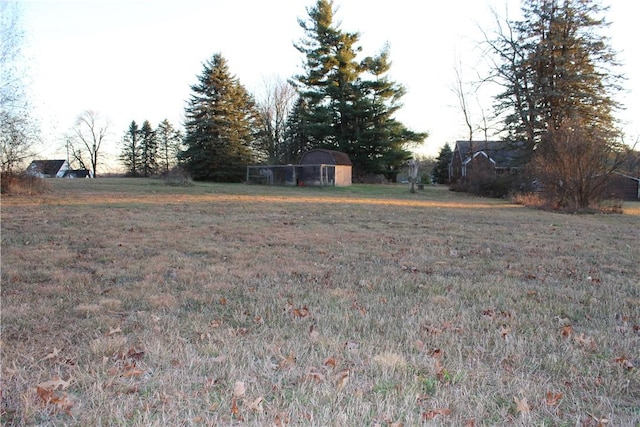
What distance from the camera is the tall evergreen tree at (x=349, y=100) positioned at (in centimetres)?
3831

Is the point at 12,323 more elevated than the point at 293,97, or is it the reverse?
the point at 293,97

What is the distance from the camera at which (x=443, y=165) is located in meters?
53.3

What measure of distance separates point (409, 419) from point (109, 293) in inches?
131

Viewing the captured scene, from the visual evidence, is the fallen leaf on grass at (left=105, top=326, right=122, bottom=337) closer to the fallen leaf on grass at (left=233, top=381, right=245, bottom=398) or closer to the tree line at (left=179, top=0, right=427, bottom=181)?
the fallen leaf on grass at (left=233, top=381, right=245, bottom=398)

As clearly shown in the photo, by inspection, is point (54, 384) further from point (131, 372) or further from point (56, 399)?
point (131, 372)

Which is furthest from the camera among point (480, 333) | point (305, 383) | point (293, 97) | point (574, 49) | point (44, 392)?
point (293, 97)

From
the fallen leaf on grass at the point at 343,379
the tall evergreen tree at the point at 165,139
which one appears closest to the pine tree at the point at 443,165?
the tall evergreen tree at the point at 165,139

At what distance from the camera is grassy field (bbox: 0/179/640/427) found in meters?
2.23

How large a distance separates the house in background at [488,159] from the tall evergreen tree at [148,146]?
38822mm

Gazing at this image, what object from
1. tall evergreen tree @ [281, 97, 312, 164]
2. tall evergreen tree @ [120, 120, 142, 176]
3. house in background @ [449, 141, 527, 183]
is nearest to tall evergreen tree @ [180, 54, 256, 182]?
tall evergreen tree @ [281, 97, 312, 164]

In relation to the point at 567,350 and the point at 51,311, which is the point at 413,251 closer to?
the point at 567,350

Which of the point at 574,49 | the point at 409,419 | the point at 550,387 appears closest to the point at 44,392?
the point at 409,419

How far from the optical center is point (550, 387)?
8.11 feet

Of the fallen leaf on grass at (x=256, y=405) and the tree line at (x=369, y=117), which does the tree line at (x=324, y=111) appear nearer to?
the tree line at (x=369, y=117)
